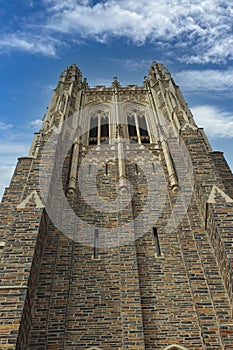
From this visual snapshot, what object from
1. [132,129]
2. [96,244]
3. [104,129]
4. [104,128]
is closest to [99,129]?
[104,129]

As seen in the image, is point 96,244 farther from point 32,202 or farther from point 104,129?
point 104,129

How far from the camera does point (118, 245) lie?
39.8ft

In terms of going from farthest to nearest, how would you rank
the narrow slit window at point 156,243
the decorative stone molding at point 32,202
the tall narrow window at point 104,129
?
the tall narrow window at point 104,129
the narrow slit window at point 156,243
the decorative stone molding at point 32,202

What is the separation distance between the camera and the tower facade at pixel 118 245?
948 cm

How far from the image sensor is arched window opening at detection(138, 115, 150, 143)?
Answer: 19484 mm

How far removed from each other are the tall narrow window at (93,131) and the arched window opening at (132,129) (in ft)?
6.33

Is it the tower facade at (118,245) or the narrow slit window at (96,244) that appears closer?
the tower facade at (118,245)

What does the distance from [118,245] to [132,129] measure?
10.3 metres

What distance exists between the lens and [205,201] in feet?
39.8

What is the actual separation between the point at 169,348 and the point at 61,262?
13.8 feet

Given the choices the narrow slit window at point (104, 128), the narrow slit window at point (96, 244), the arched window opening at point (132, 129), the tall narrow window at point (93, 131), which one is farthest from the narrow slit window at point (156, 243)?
the narrow slit window at point (104, 128)

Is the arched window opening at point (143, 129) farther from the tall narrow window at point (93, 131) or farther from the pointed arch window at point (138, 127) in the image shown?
the tall narrow window at point (93, 131)

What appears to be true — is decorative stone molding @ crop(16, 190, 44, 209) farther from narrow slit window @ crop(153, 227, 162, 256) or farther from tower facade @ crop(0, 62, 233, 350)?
narrow slit window @ crop(153, 227, 162, 256)

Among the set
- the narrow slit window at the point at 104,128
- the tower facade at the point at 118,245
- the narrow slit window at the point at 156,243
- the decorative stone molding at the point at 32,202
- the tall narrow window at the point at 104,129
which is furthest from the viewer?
the narrow slit window at the point at 104,128
